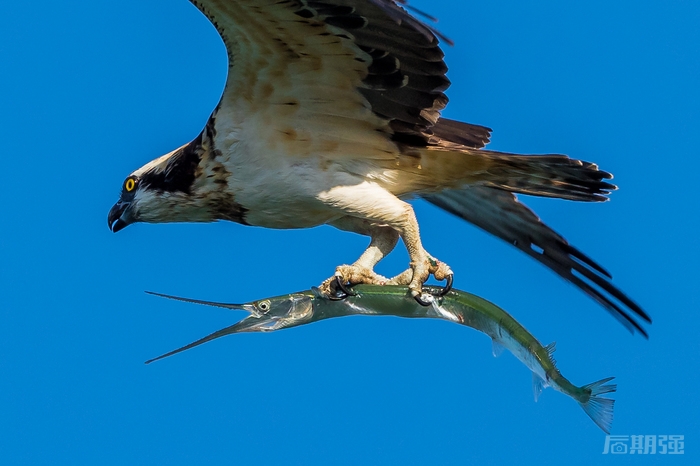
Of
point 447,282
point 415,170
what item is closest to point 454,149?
point 415,170

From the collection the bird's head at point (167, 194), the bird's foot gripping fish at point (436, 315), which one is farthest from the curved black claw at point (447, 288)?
the bird's head at point (167, 194)

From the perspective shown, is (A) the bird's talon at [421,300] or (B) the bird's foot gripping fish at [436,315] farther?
(A) the bird's talon at [421,300]

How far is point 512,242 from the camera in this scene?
8.64 metres

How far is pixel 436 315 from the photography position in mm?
7316

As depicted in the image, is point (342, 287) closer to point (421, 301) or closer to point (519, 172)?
point (421, 301)

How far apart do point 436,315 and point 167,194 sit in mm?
1775

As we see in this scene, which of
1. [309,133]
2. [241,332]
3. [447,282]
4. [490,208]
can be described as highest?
[490,208]

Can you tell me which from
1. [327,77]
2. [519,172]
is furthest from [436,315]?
[327,77]

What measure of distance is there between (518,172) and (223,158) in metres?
1.79

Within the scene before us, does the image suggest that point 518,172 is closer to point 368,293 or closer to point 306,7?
point 368,293

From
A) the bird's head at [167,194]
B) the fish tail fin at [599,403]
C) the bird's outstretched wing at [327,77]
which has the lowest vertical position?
the fish tail fin at [599,403]

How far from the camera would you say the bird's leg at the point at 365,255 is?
751 centimetres

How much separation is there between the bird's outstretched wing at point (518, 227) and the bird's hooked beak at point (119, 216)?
1975 mm

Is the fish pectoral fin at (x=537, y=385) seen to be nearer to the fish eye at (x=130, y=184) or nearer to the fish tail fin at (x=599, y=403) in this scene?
the fish tail fin at (x=599, y=403)
